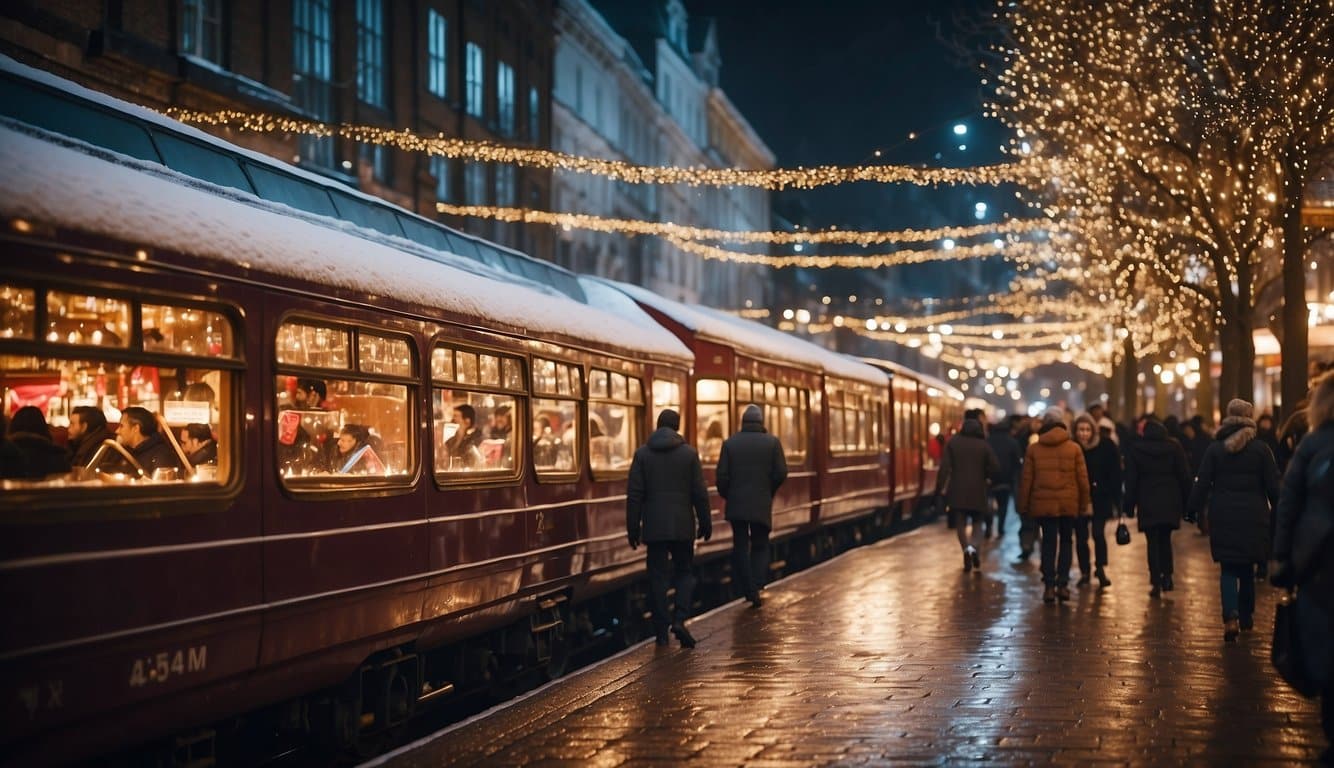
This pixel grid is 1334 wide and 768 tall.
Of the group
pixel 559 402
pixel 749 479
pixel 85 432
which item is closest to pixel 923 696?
pixel 559 402

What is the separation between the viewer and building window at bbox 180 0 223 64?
85.4 feet

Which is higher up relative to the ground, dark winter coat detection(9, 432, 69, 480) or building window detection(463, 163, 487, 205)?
building window detection(463, 163, 487, 205)

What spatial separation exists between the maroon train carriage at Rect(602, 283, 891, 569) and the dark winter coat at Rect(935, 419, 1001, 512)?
230cm

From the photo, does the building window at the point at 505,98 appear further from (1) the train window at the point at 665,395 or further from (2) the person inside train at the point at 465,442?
(2) the person inside train at the point at 465,442

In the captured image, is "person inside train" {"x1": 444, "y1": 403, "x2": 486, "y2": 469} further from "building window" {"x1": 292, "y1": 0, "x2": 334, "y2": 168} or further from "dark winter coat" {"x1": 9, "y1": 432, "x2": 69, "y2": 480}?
"building window" {"x1": 292, "y1": 0, "x2": 334, "y2": 168}

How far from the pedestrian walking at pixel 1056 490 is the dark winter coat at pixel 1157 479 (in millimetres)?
461

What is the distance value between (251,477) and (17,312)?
5.77ft

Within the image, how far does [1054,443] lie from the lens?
16453mm

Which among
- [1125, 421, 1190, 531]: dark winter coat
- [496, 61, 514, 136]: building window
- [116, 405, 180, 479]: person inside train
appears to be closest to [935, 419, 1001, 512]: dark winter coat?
[1125, 421, 1190, 531]: dark winter coat

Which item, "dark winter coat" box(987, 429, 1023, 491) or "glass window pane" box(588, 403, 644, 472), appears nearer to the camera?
"glass window pane" box(588, 403, 644, 472)

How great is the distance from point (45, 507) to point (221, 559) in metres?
1.31

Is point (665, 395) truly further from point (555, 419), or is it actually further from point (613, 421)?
point (555, 419)

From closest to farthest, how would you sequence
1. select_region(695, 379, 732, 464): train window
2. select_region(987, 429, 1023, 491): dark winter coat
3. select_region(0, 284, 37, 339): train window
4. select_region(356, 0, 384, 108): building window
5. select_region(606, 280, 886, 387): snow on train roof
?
select_region(0, 284, 37, 339): train window, select_region(695, 379, 732, 464): train window, select_region(606, 280, 886, 387): snow on train roof, select_region(987, 429, 1023, 491): dark winter coat, select_region(356, 0, 384, 108): building window

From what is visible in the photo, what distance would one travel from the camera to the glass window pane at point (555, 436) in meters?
13.0
